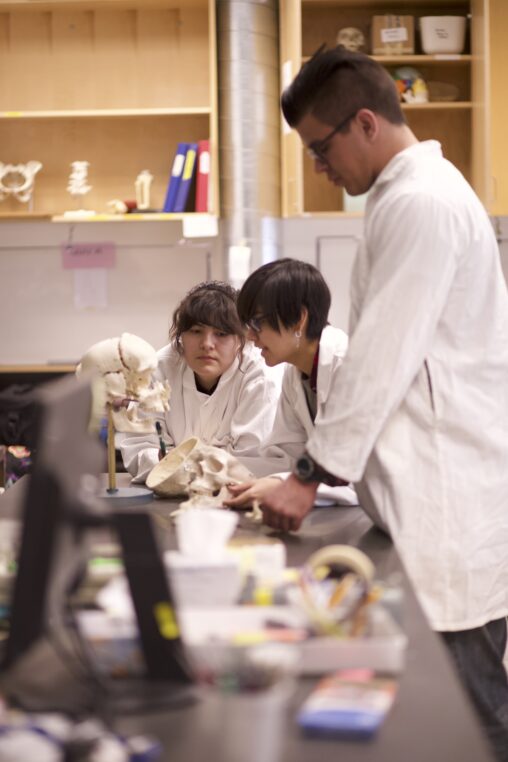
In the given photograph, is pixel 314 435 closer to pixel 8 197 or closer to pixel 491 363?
pixel 491 363

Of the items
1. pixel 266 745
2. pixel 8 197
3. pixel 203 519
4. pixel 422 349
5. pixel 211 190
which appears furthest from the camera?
pixel 8 197

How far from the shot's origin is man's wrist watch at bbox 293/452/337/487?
61.9 inches

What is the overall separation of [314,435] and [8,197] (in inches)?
129

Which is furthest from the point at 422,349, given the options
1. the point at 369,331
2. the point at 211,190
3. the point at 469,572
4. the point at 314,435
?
the point at 211,190

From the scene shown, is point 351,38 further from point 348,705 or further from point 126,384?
point 348,705

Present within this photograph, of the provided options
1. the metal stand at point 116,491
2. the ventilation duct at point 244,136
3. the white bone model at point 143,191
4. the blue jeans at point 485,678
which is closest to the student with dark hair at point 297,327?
the metal stand at point 116,491

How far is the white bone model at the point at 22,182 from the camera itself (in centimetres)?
440

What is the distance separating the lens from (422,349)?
→ 1.53 m

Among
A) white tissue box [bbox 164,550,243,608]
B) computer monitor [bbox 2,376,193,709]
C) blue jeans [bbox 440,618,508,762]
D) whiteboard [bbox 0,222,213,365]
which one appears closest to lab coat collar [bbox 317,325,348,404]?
blue jeans [bbox 440,618,508,762]

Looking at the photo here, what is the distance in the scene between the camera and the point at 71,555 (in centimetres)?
92

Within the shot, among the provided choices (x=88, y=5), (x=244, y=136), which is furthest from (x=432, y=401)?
(x=88, y=5)

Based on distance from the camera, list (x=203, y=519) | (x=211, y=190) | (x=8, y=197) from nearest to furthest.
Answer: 1. (x=203, y=519)
2. (x=211, y=190)
3. (x=8, y=197)

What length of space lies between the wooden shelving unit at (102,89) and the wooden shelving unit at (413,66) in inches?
17.8

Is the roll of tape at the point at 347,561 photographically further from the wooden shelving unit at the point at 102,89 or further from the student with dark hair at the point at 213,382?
the wooden shelving unit at the point at 102,89
